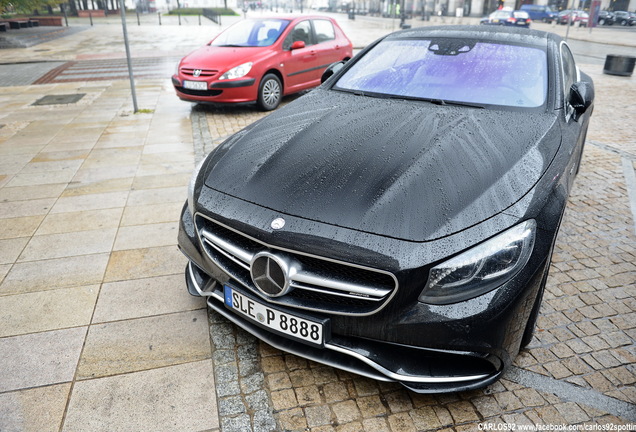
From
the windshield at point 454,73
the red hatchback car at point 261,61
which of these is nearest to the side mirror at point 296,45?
the red hatchback car at point 261,61

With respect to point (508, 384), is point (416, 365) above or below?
above

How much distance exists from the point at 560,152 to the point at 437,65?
127 cm

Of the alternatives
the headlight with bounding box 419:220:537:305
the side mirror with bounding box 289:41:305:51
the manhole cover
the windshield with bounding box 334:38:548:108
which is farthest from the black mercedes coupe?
the manhole cover

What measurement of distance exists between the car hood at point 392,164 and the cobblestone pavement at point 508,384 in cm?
89

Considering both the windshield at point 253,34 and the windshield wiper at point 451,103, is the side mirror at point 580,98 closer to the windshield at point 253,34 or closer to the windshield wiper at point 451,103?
the windshield wiper at point 451,103

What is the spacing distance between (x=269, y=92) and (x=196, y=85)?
1.26 metres

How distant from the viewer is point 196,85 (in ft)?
26.5

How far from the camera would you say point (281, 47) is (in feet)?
28.2

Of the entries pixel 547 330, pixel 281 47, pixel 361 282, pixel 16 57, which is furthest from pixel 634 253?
pixel 16 57

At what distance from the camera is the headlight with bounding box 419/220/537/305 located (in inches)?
78.9

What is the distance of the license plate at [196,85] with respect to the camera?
8008mm

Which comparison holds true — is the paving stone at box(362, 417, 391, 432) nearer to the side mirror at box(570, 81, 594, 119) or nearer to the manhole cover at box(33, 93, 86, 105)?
the side mirror at box(570, 81, 594, 119)

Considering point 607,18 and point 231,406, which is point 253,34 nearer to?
point 231,406


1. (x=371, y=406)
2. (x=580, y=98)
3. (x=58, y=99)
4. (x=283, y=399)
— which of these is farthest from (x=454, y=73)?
(x=58, y=99)
